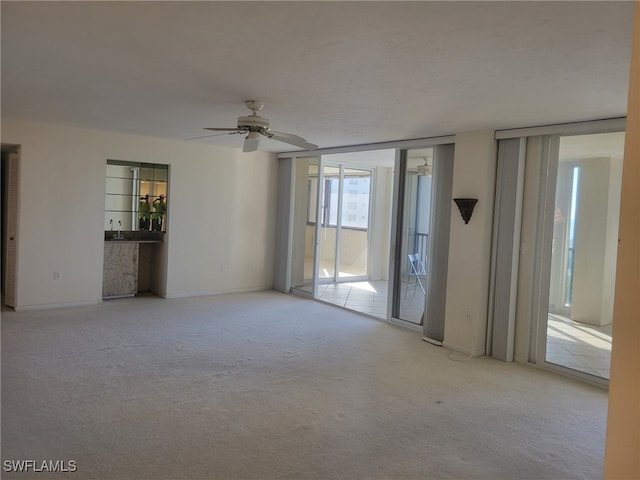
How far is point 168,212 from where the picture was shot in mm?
6828

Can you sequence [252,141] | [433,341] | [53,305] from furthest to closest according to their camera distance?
[53,305], [433,341], [252,141]

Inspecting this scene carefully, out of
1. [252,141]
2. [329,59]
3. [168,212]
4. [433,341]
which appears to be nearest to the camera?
[329,59]

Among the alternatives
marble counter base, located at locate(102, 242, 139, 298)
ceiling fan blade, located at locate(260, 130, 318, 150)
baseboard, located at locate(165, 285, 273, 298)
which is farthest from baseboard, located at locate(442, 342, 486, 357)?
marble counter base, located at locate(102, 242, 139, 298)

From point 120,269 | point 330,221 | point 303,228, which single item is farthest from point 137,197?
point 330,221

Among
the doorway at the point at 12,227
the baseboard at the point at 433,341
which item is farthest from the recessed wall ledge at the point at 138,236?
the baseboard at the point at 433,341

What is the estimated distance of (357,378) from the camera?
4043 millimetres

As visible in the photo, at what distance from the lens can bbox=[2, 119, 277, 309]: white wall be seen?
5781 mm

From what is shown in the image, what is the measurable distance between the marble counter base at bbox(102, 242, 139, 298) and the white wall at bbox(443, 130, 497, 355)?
4535 millimetres

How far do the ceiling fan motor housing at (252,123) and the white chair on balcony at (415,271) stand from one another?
9.01 ft

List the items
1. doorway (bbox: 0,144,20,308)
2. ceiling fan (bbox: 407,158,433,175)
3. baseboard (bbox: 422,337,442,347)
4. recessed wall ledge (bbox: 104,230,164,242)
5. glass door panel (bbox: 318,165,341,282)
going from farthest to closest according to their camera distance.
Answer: glass door panel (bbox: 318,165,341,282)
recessed wall ledge (bbox: 104,230,164,242)
doorway (bbox: 0,144,20,308)
ceiling fan (bbox: 407,158,433,175)
baseboard (bbox: 422,337,442,347)

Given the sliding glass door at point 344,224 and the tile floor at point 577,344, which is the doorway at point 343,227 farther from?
the tile floor at point 577,344

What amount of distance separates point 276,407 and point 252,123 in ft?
7.34

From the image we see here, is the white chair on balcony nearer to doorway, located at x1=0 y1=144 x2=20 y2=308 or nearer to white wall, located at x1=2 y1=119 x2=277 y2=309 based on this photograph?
white wall, located at x1=2 y1=119 x2=277 y2=309

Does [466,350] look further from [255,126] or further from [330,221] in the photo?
[330,221]
